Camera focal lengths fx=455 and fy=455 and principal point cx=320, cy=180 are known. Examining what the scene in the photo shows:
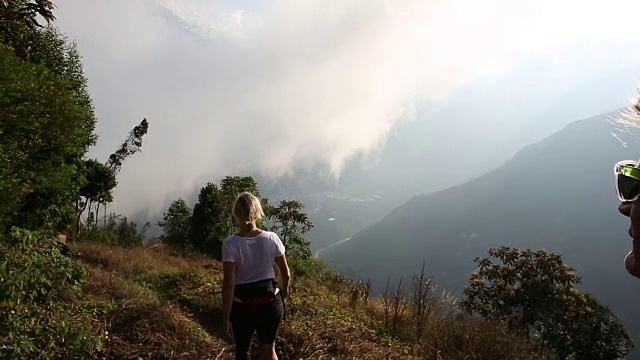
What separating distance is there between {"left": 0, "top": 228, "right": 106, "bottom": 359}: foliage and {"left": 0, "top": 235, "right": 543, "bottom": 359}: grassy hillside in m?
0.08

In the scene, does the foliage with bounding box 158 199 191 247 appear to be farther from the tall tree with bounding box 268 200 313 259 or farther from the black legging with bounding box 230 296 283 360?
the black legging with bounding box 230 296 283 360

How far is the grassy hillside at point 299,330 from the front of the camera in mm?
4844

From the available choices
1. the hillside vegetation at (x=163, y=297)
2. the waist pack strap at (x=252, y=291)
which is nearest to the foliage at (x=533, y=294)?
the hillside vegetation at (x=163, y=297)

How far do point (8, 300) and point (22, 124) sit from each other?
7722 millimetres

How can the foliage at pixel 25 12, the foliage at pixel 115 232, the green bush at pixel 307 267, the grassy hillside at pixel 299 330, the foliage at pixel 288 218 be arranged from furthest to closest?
1. the foliage at pixel 115 232
2. the foliage at pixel 288 218
3. the green bush at pixel 307 267
4. the foliage at pixel 25 12
5. the grassy hillside at pixel 299 330

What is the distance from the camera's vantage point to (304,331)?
555cm

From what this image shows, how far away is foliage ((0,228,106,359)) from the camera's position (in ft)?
11.3

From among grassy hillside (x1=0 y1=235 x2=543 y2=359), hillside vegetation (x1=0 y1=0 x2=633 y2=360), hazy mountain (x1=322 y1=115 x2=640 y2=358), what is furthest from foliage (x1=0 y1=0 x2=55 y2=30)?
hazy mountain (x1=322 y1=115 x2=640 y2=358)

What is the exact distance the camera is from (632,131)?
1298 millimetres

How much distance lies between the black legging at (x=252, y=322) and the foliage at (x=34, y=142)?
6.22m

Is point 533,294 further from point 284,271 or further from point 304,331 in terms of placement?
point 284,271

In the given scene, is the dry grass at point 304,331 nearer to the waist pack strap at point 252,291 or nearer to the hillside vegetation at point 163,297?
the hillside vegetation at point 163,297

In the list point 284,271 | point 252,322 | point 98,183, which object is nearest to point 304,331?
point 284,271

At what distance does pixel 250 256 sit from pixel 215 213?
19120mm
